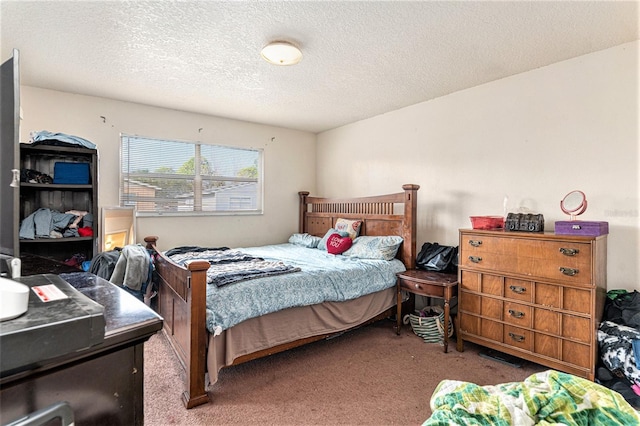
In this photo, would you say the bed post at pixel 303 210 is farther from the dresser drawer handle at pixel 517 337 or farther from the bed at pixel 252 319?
the dresser drawer handle at pixel 517 337

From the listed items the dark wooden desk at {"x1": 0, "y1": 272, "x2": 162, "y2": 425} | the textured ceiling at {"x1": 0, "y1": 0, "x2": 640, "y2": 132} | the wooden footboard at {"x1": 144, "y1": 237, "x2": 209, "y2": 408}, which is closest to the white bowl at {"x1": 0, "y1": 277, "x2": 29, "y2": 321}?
the dark wooden desk at {"x1": 0, "y1": 272, "x2": 162, "y2": 425}

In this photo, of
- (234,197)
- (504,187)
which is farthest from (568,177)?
(234,197)

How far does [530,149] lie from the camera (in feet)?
9.30

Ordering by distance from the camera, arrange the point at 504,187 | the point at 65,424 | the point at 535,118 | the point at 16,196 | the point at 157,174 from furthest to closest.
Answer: the point at 157,174, the point at 504,187, the point at 535,118, the point at 16,196, the point at 65,424

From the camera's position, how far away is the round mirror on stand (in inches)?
92.7

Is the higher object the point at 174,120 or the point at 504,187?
the point at 174,120

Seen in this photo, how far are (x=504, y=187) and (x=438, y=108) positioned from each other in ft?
3.63

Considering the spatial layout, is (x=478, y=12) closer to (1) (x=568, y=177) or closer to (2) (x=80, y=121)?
(1) (x=568, y=177)

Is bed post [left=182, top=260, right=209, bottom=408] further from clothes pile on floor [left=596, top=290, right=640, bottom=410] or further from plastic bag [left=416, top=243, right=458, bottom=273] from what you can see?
clothes pile on floor [left=596, top=290, right=640, bottom=410]

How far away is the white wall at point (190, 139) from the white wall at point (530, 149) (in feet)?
4.35

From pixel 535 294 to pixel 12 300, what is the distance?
110 inches

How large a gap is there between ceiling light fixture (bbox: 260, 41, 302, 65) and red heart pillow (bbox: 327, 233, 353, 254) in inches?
78.4

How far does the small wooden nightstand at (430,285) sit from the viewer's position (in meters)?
2.75

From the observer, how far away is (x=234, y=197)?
444 centimetres
